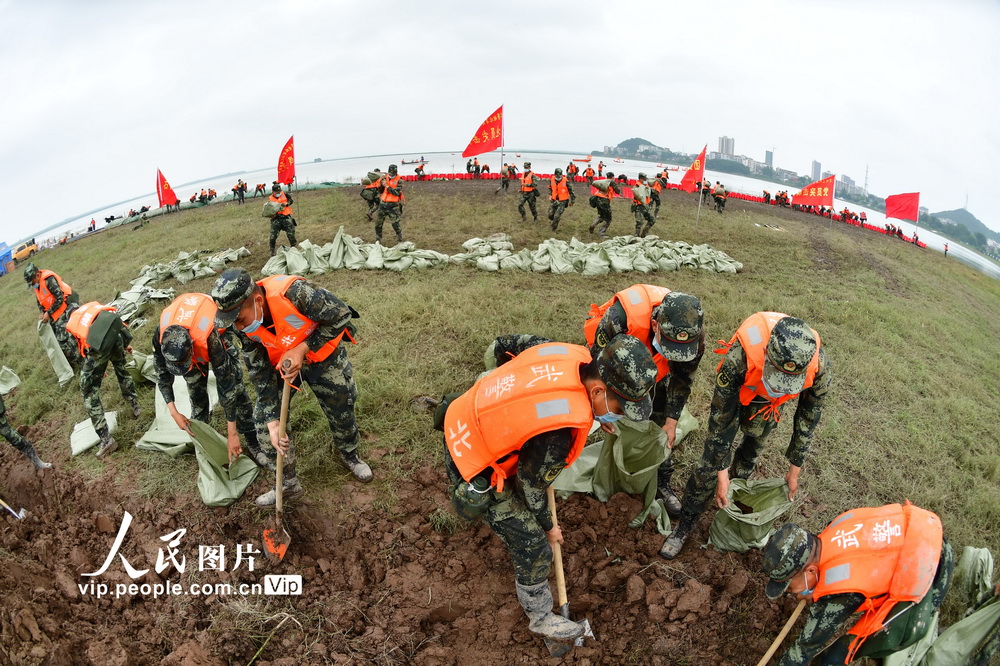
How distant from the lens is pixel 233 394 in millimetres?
3475

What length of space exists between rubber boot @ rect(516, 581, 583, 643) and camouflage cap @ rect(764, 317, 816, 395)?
1.47 meters

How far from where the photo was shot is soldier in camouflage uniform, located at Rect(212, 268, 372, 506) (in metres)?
2.66

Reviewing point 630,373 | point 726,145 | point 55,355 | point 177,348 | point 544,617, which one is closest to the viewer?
point 630,373

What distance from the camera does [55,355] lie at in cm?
521

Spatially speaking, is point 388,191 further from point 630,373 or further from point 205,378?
point 630,373

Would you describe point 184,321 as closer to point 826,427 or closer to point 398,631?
point 398,631

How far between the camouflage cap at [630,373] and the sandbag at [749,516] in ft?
4.63

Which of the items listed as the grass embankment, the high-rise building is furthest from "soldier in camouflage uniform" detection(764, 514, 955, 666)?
the high-rise building

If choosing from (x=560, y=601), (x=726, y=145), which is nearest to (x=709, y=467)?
(x=560, y=601)

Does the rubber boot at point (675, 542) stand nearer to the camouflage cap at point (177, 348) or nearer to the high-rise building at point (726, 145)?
the camouflage cap at point (177, 348)

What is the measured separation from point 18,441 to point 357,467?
2.70 m

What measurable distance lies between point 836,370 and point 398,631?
4.86 metres

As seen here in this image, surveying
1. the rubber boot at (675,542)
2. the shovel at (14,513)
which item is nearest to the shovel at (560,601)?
the rubber boot at (675,542)

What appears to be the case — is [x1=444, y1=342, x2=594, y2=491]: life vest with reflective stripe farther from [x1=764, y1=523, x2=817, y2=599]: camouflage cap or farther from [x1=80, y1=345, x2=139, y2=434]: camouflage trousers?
[x1=80, y1=345, x2=139, y2=434]: camouflage trousers
